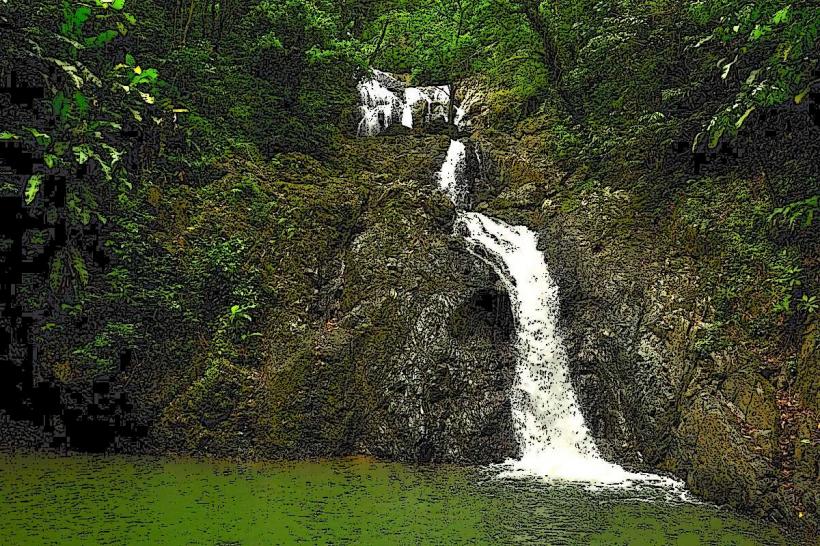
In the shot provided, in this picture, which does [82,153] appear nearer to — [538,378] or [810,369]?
[538,378]

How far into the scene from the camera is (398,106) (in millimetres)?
14688

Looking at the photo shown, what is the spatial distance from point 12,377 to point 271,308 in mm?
3334

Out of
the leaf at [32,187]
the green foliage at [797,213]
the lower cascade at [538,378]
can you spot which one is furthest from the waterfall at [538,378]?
the leaf at [32,187]

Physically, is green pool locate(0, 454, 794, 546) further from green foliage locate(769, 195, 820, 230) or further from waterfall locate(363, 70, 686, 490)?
green foliage locate(769, 195, 820, 230)

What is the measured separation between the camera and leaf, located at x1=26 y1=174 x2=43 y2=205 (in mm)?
6757

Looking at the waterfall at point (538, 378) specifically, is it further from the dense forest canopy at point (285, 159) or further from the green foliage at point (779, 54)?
the green foliage at point (779, 54)

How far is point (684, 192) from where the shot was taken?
8469 mm

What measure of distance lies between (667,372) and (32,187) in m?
8.02

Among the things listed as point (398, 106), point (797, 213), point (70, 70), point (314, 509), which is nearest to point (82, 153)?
point (70, 70)

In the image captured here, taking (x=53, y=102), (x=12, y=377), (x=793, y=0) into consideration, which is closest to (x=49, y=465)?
(x=12, y=377)

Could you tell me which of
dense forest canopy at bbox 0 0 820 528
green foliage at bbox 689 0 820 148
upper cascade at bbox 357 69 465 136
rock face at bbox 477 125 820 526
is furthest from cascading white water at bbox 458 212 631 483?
upper cascade at bbox 357 69 465 136

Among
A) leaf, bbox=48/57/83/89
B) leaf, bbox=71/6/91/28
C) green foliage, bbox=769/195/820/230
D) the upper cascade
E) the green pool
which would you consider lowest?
the green pool

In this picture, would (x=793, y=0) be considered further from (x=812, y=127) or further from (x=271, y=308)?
(x=271, y=308)

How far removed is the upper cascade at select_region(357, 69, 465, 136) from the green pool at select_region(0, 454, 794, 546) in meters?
9.22
